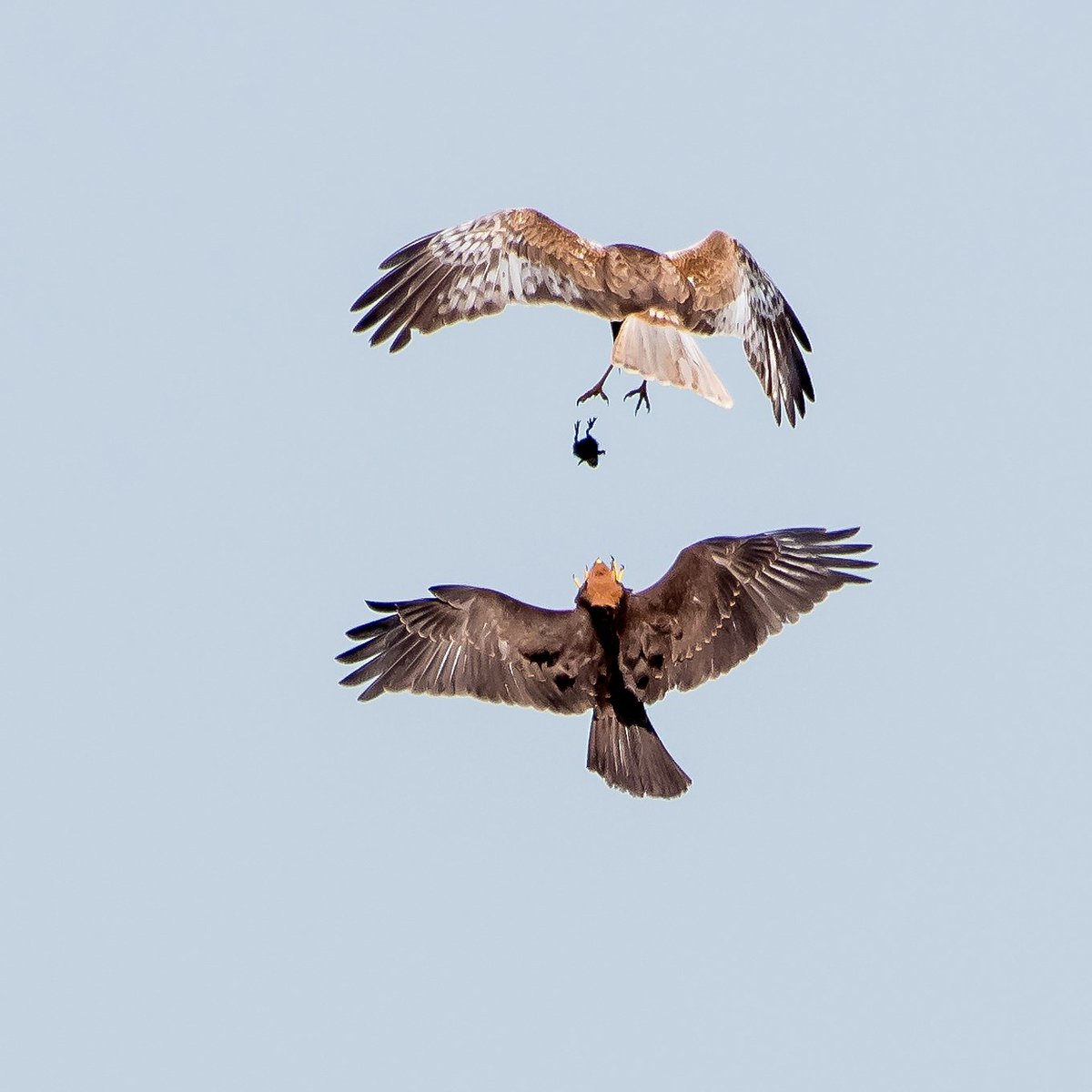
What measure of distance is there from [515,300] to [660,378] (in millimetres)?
1177

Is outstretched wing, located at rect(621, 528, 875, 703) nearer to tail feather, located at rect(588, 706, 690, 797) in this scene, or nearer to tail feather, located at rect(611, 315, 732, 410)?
tail feather, located at rect(588, 706, 690, 797)

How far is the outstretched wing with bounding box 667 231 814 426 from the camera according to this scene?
1575 cm

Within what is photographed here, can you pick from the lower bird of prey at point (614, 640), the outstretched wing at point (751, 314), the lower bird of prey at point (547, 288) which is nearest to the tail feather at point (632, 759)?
the lower bird of prey at point (614, 640)

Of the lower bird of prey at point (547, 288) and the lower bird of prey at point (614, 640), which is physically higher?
the lower bird of prey at point (547, 288)

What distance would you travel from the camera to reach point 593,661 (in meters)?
14.9

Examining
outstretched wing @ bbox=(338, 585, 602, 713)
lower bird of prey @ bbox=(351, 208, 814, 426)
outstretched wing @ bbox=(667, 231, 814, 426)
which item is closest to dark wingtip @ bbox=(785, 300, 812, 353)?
outstretched wing @ bbox=(667, 231, 814, 426)

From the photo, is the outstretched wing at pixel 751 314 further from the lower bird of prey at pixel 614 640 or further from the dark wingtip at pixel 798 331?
the lower bird of prey at pixel 614 640

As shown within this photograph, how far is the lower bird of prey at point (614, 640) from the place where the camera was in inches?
583

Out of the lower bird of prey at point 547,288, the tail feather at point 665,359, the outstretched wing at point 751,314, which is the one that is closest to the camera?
the tail feather at point 665,359

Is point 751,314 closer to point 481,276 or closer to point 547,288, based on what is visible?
point 547,288

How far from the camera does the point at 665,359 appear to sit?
581 inches

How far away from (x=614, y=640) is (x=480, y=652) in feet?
3.08

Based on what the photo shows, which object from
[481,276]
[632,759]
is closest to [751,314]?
[481,276]

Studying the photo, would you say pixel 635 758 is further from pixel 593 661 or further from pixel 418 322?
pixel 418 322
